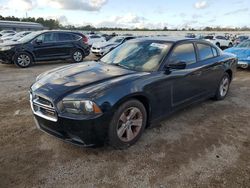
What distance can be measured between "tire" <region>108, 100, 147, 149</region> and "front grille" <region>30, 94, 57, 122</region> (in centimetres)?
79

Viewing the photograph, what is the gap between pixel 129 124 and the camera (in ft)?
11.3

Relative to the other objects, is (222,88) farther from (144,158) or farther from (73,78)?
(73,78)

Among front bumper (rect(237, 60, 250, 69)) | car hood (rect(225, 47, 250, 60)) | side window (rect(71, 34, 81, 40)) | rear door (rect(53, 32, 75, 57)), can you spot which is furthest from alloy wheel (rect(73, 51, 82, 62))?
front bumper (rect(237, 60, 250, 69))

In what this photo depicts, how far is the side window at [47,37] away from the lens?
430 inches

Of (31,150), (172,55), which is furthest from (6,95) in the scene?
(172,55)

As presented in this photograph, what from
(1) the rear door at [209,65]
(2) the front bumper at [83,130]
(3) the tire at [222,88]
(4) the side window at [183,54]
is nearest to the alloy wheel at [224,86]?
(3) the tire at [222,88]

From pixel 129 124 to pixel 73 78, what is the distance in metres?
1.11

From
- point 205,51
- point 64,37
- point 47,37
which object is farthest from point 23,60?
point 205,51

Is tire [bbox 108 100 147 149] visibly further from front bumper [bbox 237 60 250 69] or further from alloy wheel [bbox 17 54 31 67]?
alloy wheel [bbox 17 54 31 67]

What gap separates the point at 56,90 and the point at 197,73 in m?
2.74

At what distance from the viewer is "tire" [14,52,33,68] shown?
10.4 metres

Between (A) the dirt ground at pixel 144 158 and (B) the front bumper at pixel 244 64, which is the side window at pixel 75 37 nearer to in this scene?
(B) the front bumper at pixel 244 64

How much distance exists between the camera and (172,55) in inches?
161

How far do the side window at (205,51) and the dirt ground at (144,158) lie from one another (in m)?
1.27
